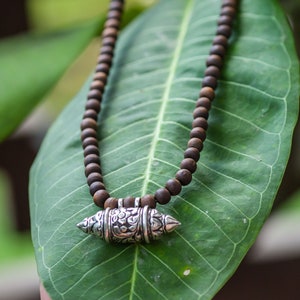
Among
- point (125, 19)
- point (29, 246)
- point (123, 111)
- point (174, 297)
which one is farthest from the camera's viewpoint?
point (29, 246)

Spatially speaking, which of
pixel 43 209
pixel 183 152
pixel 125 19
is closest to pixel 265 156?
pixel 183 152

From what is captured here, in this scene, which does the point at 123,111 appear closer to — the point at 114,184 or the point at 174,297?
the point at 114,184

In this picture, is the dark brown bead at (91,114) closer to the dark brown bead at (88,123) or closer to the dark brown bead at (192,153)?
the dark brown bead at (88,123)

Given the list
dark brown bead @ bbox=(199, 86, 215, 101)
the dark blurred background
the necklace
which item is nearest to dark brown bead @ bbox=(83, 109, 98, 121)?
the necklace

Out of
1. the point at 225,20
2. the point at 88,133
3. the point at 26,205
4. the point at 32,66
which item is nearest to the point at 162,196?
the point at 88,133

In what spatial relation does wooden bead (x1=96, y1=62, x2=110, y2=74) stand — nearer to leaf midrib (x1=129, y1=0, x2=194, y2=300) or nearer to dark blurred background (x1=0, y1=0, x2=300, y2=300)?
leaf midrib (x1=129, y1=0, x2=194, y2=300)

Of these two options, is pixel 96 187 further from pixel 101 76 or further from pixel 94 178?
pixel 101 76
